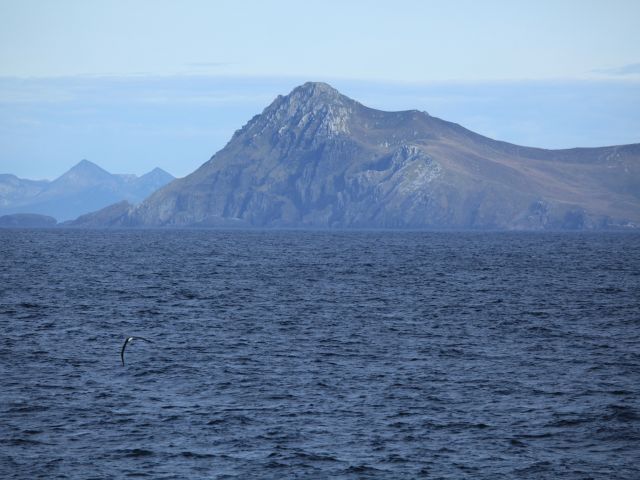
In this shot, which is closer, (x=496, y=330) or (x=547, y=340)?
(x=547, y=340)

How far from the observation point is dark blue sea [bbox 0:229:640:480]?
3931 centimetres

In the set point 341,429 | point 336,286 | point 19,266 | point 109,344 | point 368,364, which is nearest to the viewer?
point 341,429

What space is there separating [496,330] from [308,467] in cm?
4089

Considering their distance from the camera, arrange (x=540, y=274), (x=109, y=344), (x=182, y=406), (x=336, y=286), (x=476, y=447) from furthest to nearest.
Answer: (x=540, y=274), (x=336, y=286), (x=109, y=344), (x=182, y=406), (x=476, y=447)

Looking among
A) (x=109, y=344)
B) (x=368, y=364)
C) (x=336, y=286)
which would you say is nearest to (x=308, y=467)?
(x=368, y=364)

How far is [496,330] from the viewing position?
7638 centimetres

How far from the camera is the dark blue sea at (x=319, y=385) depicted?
39312 millimetres

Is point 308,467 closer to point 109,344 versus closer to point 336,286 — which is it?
point 109,344

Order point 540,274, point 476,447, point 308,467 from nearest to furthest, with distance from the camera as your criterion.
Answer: point 308,467, point 476,447, point 540,274

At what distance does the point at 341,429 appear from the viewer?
43812 mm

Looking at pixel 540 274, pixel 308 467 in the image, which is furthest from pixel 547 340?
pixel 540 274

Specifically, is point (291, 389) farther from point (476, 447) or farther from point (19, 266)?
point (19, 266)

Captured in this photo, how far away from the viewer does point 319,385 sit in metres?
53.4

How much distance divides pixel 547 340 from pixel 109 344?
32625mm
